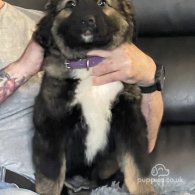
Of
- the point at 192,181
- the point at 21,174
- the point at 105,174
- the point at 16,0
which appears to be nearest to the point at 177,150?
the point at 192,181

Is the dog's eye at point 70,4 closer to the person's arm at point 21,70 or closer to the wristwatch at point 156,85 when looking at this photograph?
the person's arm at point 21,70

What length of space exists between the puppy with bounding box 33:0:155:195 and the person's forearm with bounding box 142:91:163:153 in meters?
0.11

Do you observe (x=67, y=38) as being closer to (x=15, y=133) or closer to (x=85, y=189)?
(x=15, y=133)

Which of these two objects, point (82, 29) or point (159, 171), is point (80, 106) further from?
point (159, 171)

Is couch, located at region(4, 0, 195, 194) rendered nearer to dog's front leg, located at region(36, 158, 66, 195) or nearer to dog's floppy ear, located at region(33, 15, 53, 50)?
dog's front leg, located at region(36, 158, 66, 195)

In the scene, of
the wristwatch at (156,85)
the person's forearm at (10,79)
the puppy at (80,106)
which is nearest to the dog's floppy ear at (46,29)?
the puppy at (80,106)

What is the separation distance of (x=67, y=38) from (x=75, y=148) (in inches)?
13.7

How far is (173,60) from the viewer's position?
2154mm

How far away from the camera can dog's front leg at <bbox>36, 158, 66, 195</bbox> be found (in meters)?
1.70

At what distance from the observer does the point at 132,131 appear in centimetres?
167

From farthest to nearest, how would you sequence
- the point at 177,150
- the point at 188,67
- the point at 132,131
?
the point at 188,67 < the point at 177,150 < the point at 132,131

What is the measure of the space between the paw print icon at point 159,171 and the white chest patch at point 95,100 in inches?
13.5

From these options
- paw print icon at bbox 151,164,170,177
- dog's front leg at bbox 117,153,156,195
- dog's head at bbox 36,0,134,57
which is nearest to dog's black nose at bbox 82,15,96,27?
dog's head at bbox 36,0,134,57

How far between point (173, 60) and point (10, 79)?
75cm
